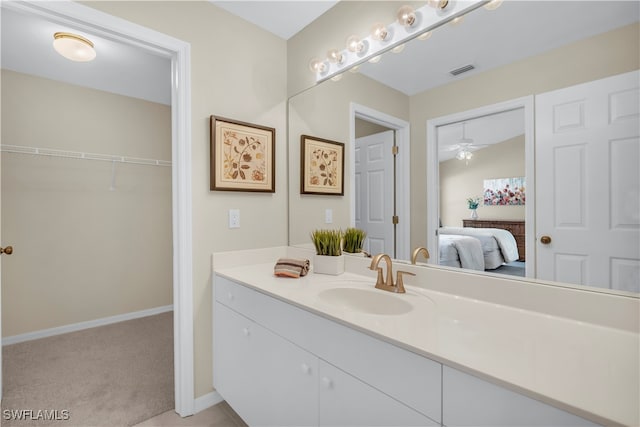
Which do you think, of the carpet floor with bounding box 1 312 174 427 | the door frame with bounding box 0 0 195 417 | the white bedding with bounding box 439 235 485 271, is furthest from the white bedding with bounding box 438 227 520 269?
the carpet floor with bounding box 1 312 174 427

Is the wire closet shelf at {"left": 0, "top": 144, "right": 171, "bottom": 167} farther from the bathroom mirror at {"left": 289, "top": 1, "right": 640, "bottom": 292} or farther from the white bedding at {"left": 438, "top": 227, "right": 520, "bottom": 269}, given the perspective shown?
the white bedding at {"left": 438, "top": 227, "right": 520, "bottom": 269}

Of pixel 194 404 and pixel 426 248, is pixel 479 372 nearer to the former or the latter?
pixel 426 248

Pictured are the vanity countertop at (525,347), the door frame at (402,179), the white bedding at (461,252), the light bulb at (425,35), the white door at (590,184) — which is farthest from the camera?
the door frame at (402,179)

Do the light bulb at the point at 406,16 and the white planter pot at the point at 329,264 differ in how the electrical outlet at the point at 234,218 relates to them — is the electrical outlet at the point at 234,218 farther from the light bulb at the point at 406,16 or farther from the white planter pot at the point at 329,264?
the light bulb at the point at 406,16

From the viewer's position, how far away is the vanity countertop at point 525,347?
573 millimetres

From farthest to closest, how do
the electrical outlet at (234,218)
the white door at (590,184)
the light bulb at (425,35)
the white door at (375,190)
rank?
1. the electrical outlet at (234,218)
2. the white door at (375,190)
3. the light bulb at (425,35)
4. the white door at (590,184)

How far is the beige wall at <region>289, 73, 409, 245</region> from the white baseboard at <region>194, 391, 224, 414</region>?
1.03 m

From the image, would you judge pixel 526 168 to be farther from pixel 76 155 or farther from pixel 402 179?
pixel 76 155

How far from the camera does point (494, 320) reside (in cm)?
98

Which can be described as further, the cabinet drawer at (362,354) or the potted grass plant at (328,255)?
the potted grass plant at (328,255)

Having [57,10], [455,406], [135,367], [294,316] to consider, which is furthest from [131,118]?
[455,406]

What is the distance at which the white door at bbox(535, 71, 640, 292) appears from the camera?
0.88 meters

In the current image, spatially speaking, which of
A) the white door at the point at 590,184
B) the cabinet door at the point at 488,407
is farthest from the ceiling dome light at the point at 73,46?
the cabinet door at the point at 488,407

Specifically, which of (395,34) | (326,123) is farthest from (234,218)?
(395,34)
